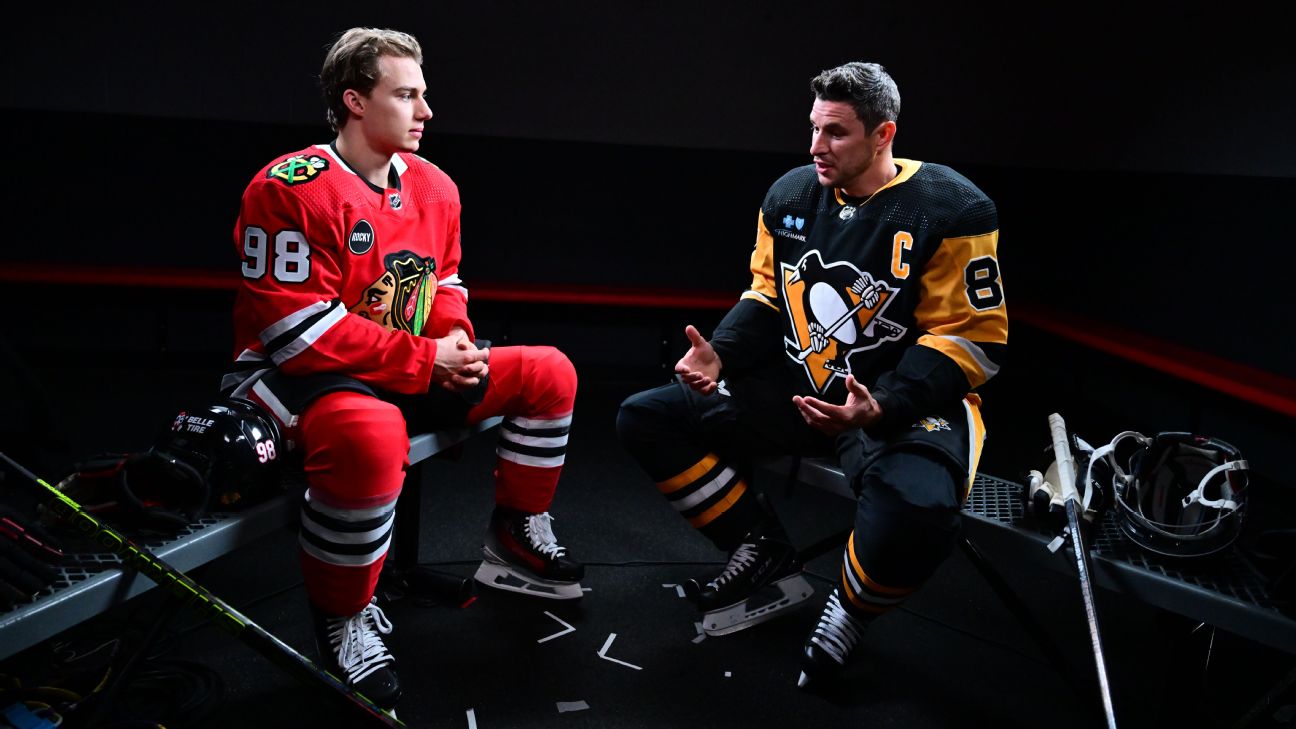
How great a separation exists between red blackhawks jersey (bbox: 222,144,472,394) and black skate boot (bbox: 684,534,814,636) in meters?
0.82

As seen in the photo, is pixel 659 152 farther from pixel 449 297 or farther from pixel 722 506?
pixel 722 506

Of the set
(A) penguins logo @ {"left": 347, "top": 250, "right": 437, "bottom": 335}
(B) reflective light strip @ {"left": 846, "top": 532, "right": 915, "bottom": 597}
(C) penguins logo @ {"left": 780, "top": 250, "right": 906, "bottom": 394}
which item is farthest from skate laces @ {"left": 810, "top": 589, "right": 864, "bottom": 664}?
(A) penguins logo @ {"left": 347, "top": 250, "right": 437, "bottom": 335}

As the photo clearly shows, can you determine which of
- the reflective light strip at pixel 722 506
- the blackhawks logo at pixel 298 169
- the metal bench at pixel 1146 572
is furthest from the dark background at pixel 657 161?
the blackhawks logo at pixel 298 169

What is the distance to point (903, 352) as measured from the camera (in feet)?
7.20

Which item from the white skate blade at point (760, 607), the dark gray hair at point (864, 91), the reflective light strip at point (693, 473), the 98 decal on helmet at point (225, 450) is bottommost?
the white skate blade at point (760, 607)

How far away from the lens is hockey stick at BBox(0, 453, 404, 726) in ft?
4.92

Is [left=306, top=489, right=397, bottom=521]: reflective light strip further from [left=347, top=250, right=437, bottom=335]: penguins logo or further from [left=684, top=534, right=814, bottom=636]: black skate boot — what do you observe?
[left=684, top=534, right=814, bottom=636]: black skate boot

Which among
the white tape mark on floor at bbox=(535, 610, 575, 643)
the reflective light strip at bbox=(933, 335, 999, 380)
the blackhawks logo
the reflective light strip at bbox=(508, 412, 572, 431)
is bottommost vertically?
the white tape mark on floor at bbox=(535, 610, 575, 643)

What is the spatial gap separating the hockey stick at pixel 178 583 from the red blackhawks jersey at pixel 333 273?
51 cm

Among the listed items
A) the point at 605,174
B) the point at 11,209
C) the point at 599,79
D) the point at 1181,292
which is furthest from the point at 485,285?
the point at 1181,292

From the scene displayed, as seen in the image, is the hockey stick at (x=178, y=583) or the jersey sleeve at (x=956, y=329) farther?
the jersey sleeve at (x=956, y=329)

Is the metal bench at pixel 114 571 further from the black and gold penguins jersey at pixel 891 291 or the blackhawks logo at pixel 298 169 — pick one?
the black and gold penguins jersey at pixel 891 291

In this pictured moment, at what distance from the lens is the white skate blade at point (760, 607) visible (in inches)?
90.9

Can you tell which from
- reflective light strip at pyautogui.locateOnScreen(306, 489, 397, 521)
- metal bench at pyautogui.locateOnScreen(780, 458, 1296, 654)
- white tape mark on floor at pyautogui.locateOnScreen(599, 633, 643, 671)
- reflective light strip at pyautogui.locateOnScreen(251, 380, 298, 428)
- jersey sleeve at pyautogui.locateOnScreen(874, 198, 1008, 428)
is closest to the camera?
metal bench at pyautogui.locateOnScreen(780, 458, 1296, 654)
